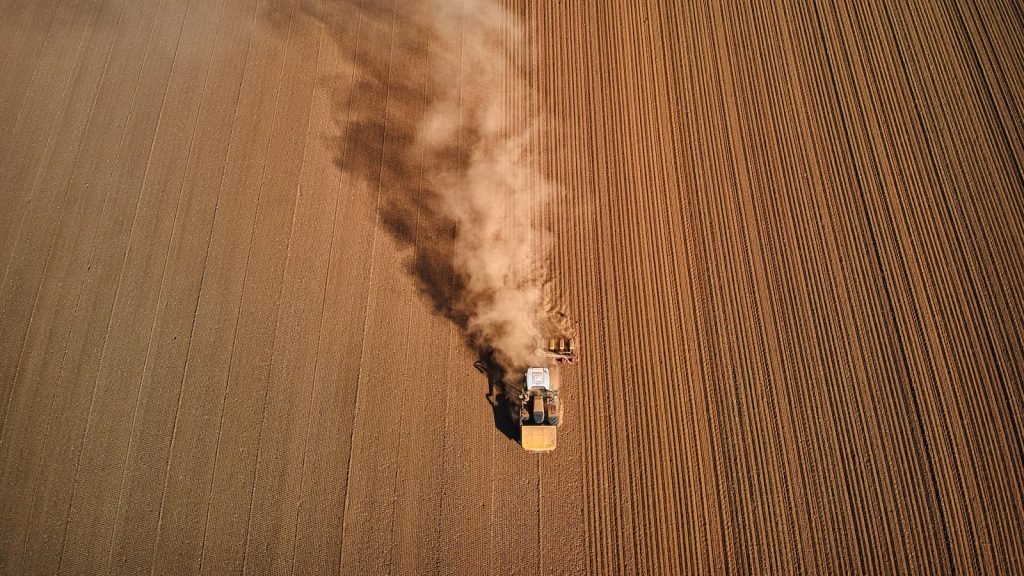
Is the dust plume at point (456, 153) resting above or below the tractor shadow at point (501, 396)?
above

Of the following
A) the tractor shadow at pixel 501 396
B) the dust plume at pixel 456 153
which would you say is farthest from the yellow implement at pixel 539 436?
the dust plume at pixel 456 153

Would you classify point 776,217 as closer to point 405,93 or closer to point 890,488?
point 890,488

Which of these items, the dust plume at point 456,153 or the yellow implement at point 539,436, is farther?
the dust plume at point 456,153

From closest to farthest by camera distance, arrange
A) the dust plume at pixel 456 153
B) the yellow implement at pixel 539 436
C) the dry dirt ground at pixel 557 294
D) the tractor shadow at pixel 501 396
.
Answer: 1. the dry dirt ground at pixel 557 294
2. the yellow implement at pixel 539 436
3. the tractor shadow at pixel 501 396
4. the dust plume at pixel 456 153

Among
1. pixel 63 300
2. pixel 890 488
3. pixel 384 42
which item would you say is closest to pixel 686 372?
pixel 890 488

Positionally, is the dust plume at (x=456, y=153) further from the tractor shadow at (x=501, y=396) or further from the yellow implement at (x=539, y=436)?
the yellow implement at (x=539, y=436)

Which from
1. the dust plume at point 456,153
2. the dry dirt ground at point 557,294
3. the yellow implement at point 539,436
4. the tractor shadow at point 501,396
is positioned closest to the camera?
the dry dirt ground at point 557,294

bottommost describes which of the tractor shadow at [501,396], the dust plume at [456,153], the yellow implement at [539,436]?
the yellow implement at [539,436]

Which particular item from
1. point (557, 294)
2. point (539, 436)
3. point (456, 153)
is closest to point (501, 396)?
point (539, 436)
